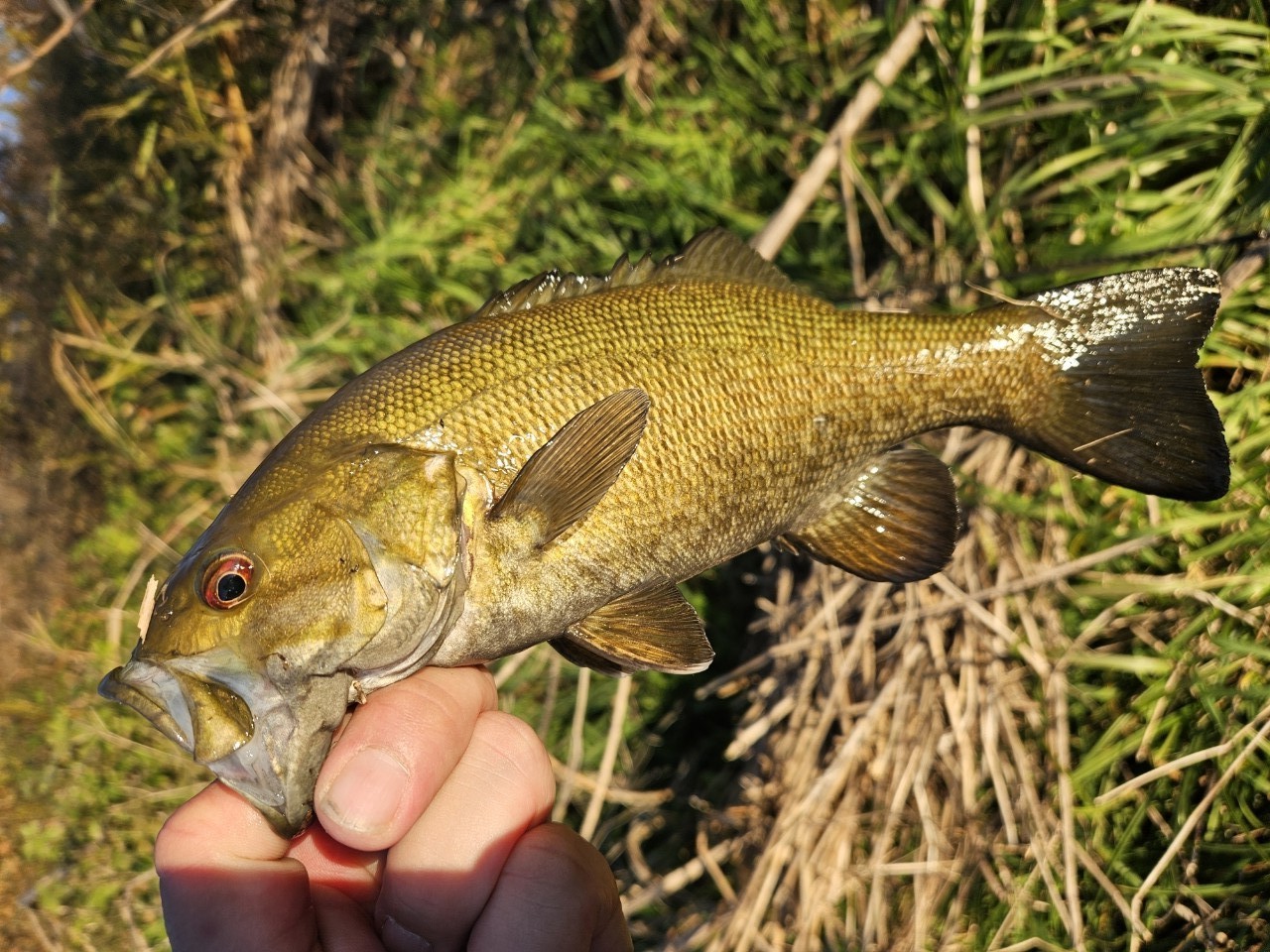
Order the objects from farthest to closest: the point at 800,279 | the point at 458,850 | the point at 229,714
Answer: the point at 800,279, the point at 458,850, the point at 229,714

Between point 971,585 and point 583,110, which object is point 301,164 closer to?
point 583,110

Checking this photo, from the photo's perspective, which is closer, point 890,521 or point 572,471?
point 572,471

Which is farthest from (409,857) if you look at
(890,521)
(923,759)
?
(923,759)

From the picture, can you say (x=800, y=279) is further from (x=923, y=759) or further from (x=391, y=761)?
(x=391, y=761)

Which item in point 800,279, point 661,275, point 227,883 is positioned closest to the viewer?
point 227,883

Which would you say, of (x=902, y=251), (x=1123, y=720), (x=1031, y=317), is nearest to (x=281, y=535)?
(x=1031, y=317)

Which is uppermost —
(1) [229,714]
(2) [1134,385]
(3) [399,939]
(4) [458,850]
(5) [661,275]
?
(5) [661,275]
